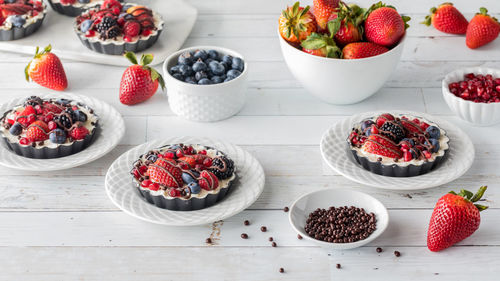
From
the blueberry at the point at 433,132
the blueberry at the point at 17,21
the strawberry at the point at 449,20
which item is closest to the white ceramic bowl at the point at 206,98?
the blueberry at the point at 433,132

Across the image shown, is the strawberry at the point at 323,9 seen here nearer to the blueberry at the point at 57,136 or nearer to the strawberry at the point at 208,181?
the strawberry at the point at 208,181

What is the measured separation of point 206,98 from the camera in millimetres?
2156

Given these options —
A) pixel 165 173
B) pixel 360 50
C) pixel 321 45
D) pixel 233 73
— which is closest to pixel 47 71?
pixel 233 73

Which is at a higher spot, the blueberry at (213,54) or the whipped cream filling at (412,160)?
the whipped cream filling at (412,160)

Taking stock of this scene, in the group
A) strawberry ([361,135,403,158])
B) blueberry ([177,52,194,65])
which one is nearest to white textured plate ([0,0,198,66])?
blueberry ([177,52,194,65])

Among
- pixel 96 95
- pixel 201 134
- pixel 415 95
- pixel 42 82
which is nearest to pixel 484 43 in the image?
pixel 415 95

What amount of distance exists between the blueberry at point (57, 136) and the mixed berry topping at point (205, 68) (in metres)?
0.42

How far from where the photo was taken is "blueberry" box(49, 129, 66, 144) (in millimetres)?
1949

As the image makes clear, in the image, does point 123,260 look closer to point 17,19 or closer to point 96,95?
point 96,95

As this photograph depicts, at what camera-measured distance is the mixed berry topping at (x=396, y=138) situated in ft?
6.17

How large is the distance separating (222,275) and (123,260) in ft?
0.81

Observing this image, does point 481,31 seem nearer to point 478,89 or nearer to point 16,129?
point 478,89

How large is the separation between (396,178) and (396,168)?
0.03m

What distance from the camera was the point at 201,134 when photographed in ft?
7.09
